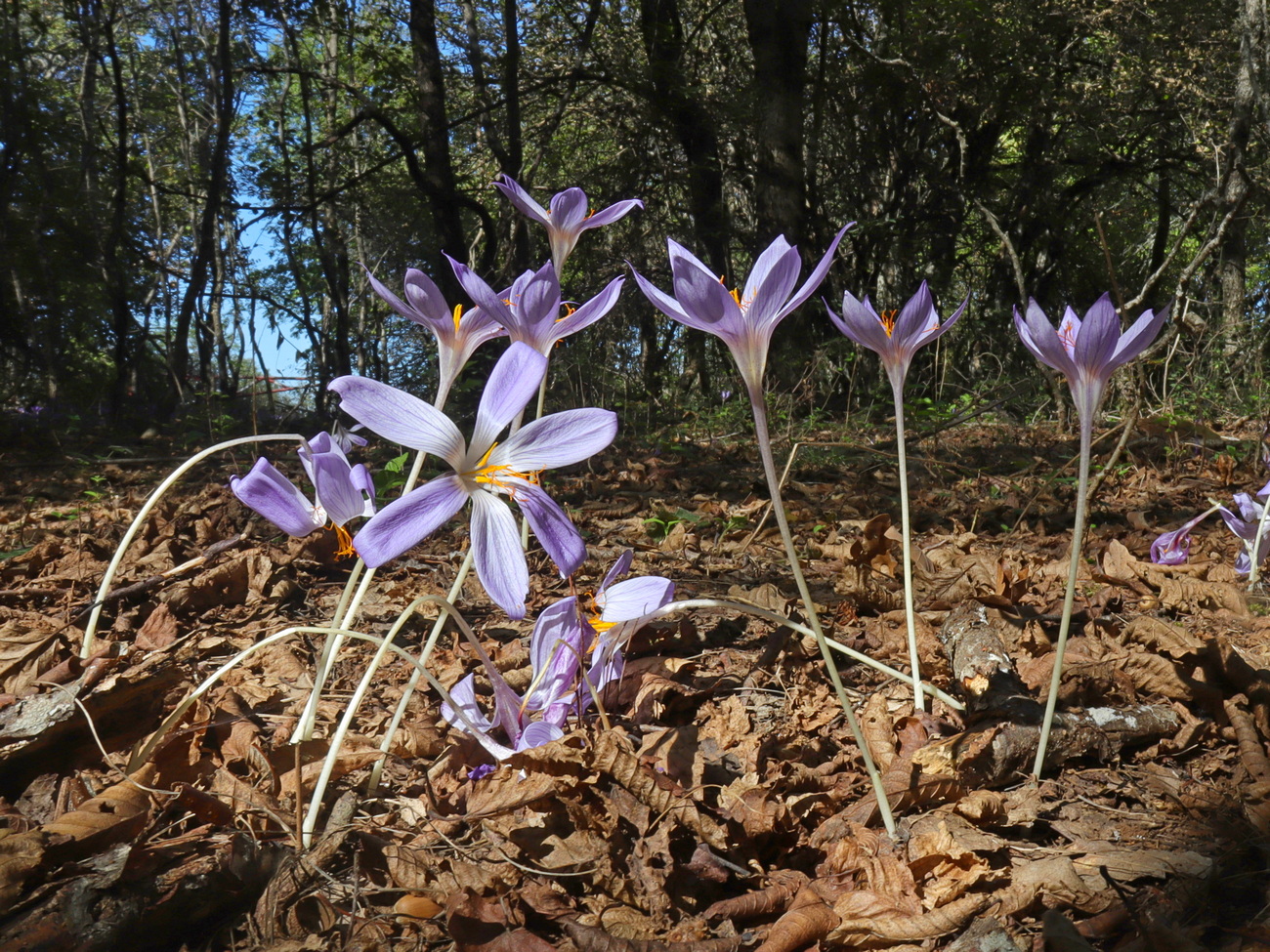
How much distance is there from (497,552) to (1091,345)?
906 mm

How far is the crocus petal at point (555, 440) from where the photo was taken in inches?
40.6

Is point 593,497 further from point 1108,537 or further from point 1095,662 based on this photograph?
point 1095,662

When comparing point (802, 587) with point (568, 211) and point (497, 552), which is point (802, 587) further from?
point (568, 211)

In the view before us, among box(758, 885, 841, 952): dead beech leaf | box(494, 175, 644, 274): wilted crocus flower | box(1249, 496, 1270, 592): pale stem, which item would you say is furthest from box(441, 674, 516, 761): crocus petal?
box(1249, 496, 1270, 592): pale stem

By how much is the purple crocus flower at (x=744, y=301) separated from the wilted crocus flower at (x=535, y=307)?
5.8 inches

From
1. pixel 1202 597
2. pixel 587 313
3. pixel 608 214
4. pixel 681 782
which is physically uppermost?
pixel 608 214

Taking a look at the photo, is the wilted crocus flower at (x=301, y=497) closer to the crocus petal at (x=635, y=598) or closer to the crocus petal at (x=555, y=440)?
the crocus petal at (x=555, y=440)

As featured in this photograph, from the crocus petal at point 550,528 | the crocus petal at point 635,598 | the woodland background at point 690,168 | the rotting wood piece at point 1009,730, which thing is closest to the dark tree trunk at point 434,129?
the woodland background at point 690,168

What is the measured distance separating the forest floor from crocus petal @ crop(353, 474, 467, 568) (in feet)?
1.30

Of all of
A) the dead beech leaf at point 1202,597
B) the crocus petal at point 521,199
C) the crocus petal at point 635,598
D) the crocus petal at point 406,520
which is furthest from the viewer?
the dead beech leaf at point 1202,597

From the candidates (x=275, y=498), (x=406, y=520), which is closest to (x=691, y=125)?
(x=275, y=498)

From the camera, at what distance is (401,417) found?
99 centimetres

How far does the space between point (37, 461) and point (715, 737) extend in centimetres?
496

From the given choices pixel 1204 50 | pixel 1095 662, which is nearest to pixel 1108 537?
pixel 1095 662
